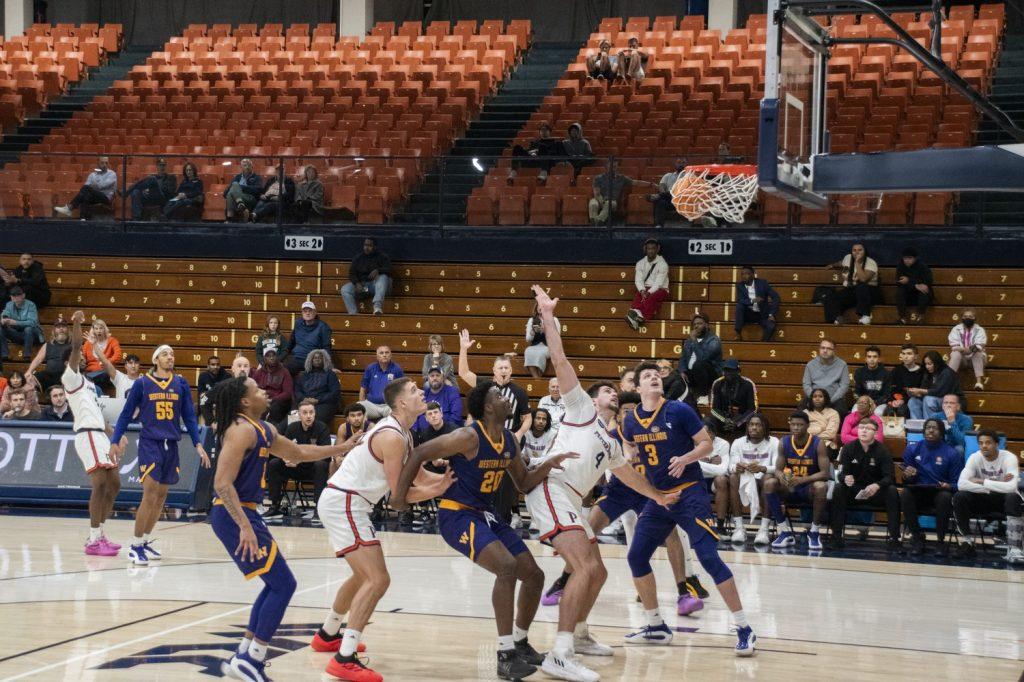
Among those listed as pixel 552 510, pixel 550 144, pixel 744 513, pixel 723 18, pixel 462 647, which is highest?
pixel 723 18

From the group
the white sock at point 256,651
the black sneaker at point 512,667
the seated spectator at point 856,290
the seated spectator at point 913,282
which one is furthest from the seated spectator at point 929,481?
the white sock at point 256,651

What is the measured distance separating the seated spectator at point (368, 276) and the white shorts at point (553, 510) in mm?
11003

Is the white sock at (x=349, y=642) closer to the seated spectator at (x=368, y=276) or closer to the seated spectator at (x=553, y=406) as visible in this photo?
the seated spectator at (x=553, y=406)

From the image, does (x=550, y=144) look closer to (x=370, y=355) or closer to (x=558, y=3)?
(x=370, y=355)

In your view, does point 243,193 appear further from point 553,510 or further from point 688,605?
point 553,510

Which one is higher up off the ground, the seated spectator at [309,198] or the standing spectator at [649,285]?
the seated spectator at [309,198]

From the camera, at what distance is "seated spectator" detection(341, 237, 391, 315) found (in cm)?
1823

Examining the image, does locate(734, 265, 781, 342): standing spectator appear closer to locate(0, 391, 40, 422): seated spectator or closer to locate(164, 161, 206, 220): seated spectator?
locate(164, 161, 206, 220): seated spectator

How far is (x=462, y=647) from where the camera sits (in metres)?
7.86

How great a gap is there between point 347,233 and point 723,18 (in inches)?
380

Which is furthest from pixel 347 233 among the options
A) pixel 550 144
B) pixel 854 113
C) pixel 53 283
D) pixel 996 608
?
pixel 996 608

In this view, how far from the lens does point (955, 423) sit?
1363cm

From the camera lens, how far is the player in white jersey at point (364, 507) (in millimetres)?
7012

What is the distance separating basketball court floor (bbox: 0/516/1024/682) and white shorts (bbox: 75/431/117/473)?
80 cm
